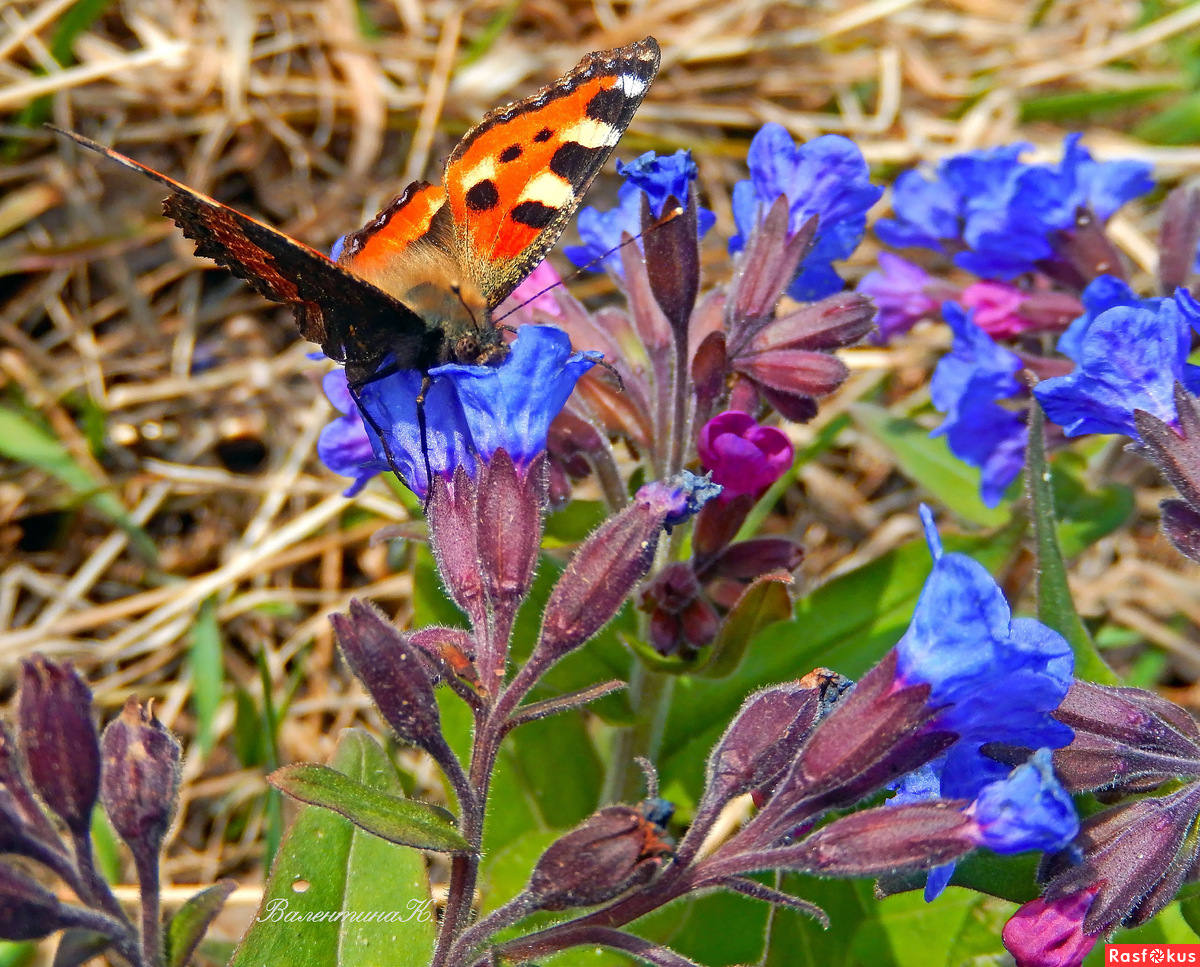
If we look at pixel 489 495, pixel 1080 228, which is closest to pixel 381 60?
pixel 1080 228

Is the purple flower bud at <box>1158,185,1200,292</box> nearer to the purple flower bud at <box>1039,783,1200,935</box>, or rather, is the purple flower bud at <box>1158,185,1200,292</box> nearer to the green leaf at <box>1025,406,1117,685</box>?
the green leaf at <box>1025,406,1117,685</box>

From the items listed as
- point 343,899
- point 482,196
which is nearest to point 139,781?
point 343,899

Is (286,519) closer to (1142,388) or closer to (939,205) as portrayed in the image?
(939,205)

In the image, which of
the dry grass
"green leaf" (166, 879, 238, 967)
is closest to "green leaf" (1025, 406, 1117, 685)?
the dry grass

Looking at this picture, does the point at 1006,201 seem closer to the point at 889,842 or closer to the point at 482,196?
the point at 482,196

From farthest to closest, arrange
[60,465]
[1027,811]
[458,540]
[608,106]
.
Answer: [60,465] < [608,106] < [458,540] < [1027,811]

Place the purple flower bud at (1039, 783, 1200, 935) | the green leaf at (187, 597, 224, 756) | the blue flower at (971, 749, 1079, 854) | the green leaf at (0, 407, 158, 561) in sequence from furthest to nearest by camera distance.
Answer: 1. the green leaf at (0, 407, 158, 561)
2. the green leaf at (187, 597, 224, 756)
3. the purple flower bud at (1039, 783, 1200, 935)
4. the blue flower at (971, 749, 1079, 854)

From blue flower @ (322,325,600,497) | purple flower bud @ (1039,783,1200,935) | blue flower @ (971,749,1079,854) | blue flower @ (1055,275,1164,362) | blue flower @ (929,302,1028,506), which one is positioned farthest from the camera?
blue flower @ (929,302,1028,506)
